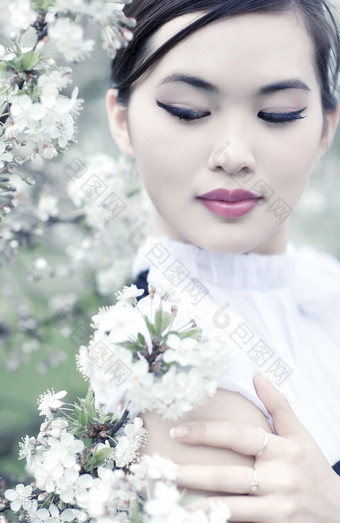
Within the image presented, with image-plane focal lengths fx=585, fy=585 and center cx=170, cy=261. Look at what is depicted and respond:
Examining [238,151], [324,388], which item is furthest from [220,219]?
[324,388]

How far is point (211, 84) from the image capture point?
4.15 feet

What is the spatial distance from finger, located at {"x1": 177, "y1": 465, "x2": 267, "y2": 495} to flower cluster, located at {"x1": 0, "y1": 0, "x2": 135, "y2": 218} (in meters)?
0.69

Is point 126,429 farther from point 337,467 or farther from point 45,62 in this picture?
point 45,62

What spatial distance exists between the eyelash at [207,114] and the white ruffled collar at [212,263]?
1.19ft

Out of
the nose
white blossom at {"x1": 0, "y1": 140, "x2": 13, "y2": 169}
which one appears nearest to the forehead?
the nose

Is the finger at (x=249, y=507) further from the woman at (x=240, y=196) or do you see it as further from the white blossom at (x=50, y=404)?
the white blossom at (x=50, y=404)

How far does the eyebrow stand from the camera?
127cm

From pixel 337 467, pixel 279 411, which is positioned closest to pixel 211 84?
pixel 279 411

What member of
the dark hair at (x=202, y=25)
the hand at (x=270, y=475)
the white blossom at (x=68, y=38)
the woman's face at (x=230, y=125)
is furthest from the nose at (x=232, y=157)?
the hand at (x=270, y=475)

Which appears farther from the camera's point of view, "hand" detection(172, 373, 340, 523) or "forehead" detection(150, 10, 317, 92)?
"forehead" detection(150, 10, 317, 92)

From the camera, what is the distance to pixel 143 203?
2359mm

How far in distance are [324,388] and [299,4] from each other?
975 mm

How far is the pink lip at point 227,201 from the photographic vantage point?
136cm

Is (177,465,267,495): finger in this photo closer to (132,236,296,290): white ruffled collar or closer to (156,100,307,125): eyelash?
(132,236,296,290): white ruffled collar
